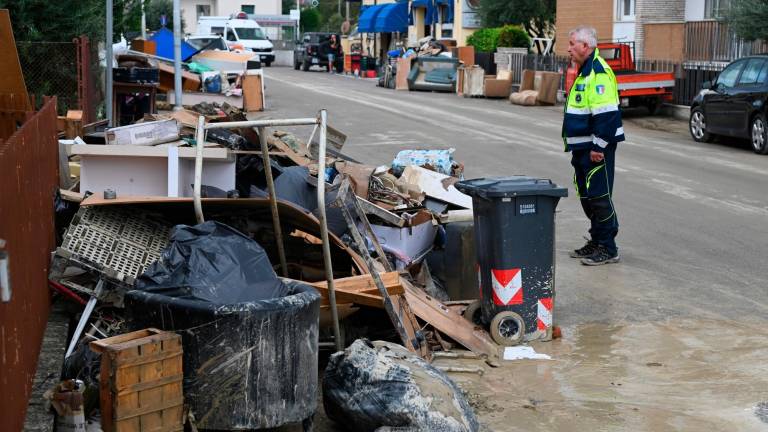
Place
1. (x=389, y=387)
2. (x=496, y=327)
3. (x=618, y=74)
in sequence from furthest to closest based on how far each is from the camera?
(x=618, y=74), (x=496, y=327), (x=389, y=387)

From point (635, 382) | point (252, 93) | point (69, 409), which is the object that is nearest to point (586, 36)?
point (635, 382)

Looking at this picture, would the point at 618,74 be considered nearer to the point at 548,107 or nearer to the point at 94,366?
the point at 548,107

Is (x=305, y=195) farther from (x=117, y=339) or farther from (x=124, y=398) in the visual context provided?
(x=124, y=398)

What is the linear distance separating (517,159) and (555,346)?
9.85 metres

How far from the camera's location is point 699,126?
67.0 feet

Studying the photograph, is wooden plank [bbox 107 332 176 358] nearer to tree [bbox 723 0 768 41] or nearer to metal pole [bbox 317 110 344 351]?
metal pole [bbox 317 110 344 351]

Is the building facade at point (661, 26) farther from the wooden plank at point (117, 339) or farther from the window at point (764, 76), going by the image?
the wooden plank at point (117, 339)

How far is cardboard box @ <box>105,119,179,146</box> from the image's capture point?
852 cm

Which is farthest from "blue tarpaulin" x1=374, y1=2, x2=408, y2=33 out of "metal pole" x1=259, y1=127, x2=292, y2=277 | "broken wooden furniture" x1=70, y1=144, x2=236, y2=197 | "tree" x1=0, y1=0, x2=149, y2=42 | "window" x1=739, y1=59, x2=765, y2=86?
"metal pole" x1=259, y1=127, x2=292, y2=277

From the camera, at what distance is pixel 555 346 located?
23.6 feet

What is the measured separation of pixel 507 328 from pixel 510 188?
0.94 metres

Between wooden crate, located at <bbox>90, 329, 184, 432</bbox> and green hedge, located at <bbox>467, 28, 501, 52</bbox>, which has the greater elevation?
green hedge, located at <bbox>467, 28, 501, 52</bbox>

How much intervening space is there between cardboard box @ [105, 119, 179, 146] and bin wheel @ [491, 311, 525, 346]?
322 centimetres

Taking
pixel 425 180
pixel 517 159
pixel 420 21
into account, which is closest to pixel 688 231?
pixel 425 180
